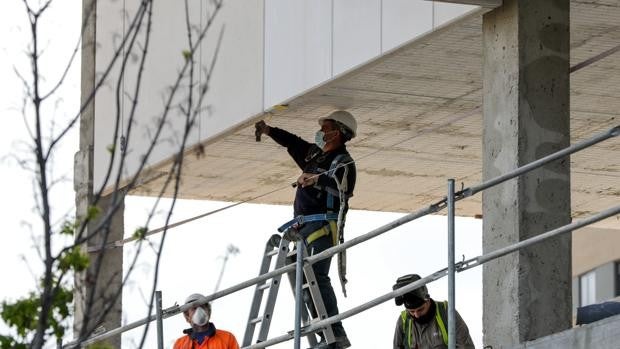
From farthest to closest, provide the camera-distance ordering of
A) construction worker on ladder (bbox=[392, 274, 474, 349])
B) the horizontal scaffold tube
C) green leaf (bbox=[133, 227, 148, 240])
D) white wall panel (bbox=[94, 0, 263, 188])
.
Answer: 1. white wall panel (bbox=[94, 0, 263, 188])
2. construction worker on ladder (bbox=[392, 274, 474, 349])
3. the horizontal scaffold tube
4. green leaf (bbox=[133, 227, 148, 240])

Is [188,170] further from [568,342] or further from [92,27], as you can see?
[568,342]

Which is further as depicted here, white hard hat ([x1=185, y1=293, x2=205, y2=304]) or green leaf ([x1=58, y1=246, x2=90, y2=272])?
white hard hat ([x1=185, y1=293, x2=205, y2=304])

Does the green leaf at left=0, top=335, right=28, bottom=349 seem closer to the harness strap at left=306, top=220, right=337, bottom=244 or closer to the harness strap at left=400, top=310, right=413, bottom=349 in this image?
the harness strap at left=400, top=310, right=413, bottom=349

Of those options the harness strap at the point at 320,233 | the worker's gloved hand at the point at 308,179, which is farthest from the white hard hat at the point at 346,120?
the harness strap at the point at 320,233

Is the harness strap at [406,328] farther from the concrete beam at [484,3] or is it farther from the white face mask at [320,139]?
the concrete beam at [484,3]

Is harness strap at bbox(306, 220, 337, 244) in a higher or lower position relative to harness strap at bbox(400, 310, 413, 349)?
higher

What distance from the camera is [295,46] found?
54.4ft

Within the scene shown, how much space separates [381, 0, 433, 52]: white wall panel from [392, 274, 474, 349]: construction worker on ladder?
206 centimetres

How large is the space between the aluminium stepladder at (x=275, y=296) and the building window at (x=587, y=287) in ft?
131

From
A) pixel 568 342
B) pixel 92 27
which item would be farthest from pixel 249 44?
pixel 568 342

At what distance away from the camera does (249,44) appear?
698 inches

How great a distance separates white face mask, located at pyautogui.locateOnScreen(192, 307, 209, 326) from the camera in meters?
14.6

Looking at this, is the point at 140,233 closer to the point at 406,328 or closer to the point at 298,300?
the point at 298,300

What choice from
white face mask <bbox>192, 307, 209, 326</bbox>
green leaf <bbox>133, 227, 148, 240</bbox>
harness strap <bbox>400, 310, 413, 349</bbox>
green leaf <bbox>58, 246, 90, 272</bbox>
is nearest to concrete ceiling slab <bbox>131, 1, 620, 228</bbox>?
harness strap <bbox>400, 310, 413, 349</bbox>
